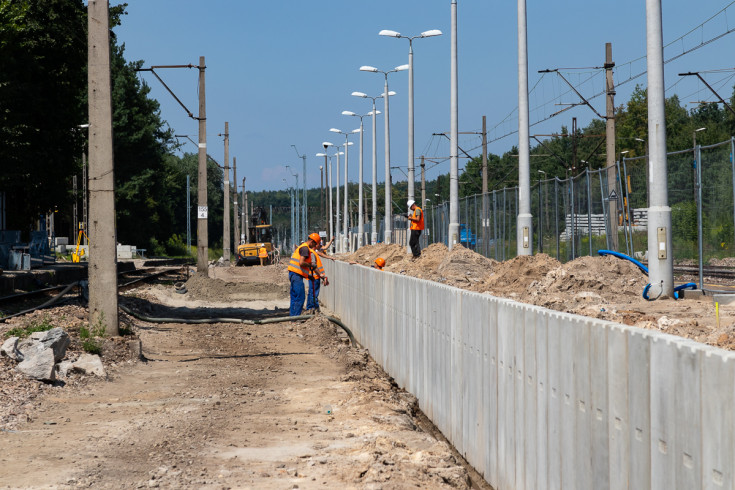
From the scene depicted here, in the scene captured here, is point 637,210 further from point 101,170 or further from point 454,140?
point 101,170

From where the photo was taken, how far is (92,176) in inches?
629

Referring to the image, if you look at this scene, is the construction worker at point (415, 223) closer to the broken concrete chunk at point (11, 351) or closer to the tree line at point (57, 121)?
the tree line at point (57, 121)

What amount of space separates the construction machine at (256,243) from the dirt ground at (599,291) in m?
42.3

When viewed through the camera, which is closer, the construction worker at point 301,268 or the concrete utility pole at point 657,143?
the concrete utility pole at point 657,143

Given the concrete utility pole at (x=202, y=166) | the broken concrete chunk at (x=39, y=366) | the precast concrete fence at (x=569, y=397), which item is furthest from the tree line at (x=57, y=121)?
the precast concrete fence at (x=569, y=397)

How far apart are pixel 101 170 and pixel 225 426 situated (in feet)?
24.7

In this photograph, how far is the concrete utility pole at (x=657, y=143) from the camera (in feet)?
43.9

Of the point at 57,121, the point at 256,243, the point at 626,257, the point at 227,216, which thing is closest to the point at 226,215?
the point at 227,216

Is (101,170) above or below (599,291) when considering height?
above

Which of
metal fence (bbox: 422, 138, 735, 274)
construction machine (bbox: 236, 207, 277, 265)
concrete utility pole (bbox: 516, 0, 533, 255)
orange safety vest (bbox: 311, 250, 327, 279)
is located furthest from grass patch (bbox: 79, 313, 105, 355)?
construction machine (bbox: 236, 207, 277, 265)

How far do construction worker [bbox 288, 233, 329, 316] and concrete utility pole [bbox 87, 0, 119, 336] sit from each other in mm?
5435

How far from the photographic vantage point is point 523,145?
71.7 feet

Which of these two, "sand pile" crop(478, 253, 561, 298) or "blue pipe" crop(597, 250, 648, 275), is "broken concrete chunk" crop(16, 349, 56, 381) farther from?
"blue pipe" crop(597, 250, 648, 275)

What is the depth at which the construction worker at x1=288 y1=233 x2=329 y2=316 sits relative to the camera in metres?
21.2
